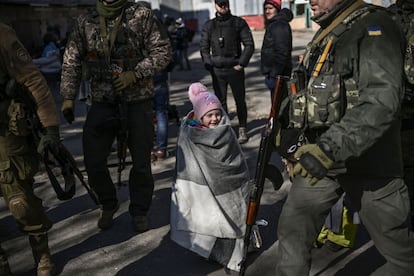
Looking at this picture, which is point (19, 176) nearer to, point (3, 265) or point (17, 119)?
point (17, 119)

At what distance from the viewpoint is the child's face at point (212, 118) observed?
362 centimetres

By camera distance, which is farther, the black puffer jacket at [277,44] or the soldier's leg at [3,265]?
the black puffer jacket at [277,44]

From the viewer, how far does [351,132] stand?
7.30 feet

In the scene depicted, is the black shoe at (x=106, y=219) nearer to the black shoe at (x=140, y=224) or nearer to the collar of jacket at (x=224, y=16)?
the black shoe at (x=140, y=224)

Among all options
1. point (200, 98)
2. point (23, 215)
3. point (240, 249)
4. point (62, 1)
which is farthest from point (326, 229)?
point (62, 1)

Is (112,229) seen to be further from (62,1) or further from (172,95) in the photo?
(62,1)

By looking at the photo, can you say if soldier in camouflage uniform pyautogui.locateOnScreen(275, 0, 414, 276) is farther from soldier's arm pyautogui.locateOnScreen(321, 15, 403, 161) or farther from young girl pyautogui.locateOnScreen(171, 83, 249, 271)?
young girl pyautogui.locateOnScreen(171, 83, 249, 271)

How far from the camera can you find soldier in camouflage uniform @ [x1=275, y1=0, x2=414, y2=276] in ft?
7.28

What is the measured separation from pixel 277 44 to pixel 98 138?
116 inches

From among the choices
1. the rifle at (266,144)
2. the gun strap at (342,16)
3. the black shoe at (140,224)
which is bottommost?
the black shoe at (140,224)

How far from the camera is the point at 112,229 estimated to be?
4.38 metres

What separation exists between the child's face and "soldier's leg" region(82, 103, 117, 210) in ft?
2.70

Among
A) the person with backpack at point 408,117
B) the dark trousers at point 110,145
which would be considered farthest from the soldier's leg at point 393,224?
the dark trousers at point 110,145

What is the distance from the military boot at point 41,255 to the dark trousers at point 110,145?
0.79 m
